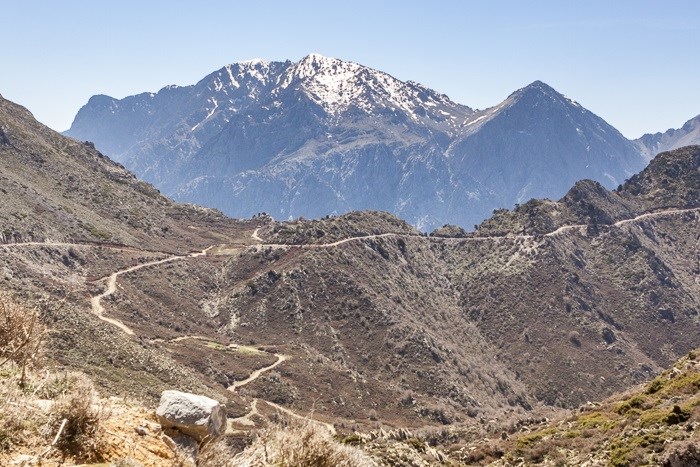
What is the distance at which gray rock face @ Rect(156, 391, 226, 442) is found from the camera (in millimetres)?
11383

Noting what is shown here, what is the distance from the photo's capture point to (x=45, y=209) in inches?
4390

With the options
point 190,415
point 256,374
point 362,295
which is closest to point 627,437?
point 190,415

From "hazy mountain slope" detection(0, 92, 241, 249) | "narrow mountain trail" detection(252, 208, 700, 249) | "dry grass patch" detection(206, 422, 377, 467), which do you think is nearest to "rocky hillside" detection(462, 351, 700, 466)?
"dry grass patch" detection(206, 422, 377, 467)

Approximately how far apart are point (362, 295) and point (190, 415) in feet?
324

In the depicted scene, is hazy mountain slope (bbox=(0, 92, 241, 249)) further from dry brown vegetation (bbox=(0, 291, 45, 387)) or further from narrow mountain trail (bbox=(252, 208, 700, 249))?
dry brown vegetation (bbox=(0, 291, 45, 387))

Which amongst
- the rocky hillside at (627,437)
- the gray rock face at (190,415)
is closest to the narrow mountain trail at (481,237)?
the rocky hillside at (627,437)

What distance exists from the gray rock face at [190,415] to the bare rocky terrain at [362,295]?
136 ft

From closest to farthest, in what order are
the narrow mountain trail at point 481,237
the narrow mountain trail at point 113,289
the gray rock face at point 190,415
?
the gray rock face at point 190,415 < the narrow mountain trail at point 113,289 < the narrow mountain trail at point 481,237

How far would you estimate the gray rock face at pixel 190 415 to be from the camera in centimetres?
1138

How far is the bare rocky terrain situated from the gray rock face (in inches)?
1630

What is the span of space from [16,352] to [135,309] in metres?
82.8

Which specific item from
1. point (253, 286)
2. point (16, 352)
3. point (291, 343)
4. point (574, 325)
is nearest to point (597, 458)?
point (16, 352)

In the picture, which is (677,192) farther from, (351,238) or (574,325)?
(351,238)

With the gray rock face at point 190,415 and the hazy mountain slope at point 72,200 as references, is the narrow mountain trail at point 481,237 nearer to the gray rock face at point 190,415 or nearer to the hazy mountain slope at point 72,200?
the hazy mountain slope at point 72,200
